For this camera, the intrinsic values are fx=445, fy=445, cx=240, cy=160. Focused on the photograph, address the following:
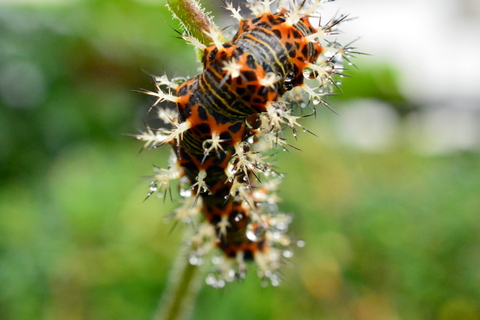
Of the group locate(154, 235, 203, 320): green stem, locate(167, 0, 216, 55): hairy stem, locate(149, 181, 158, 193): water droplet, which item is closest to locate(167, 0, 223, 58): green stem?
locate(167, 0, 216, 55): hairy stem

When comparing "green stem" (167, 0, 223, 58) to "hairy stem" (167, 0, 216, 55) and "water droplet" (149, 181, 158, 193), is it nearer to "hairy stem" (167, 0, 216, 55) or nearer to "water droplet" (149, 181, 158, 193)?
"hairy stem" (167, 0, 216, 55)

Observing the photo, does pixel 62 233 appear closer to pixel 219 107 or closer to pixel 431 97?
pixel 219 107

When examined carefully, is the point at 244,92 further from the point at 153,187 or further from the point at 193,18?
the point at 153,187

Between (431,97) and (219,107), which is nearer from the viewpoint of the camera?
(219,107)

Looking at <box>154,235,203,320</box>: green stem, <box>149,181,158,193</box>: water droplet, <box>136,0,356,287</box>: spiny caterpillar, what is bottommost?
<box>154,235,203,320</box>: green stem

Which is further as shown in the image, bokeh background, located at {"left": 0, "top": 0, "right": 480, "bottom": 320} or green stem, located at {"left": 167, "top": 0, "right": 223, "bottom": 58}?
bokeh background, located at {"left": 0, "top": 0, "right": 480, "bottom": 320}

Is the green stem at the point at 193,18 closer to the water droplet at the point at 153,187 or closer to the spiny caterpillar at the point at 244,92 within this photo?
the spiny caterpillar at the point at 244,92

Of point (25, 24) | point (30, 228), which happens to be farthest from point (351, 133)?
point (30, 228)

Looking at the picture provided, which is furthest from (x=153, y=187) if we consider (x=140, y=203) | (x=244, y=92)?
(x=140, y=203)
